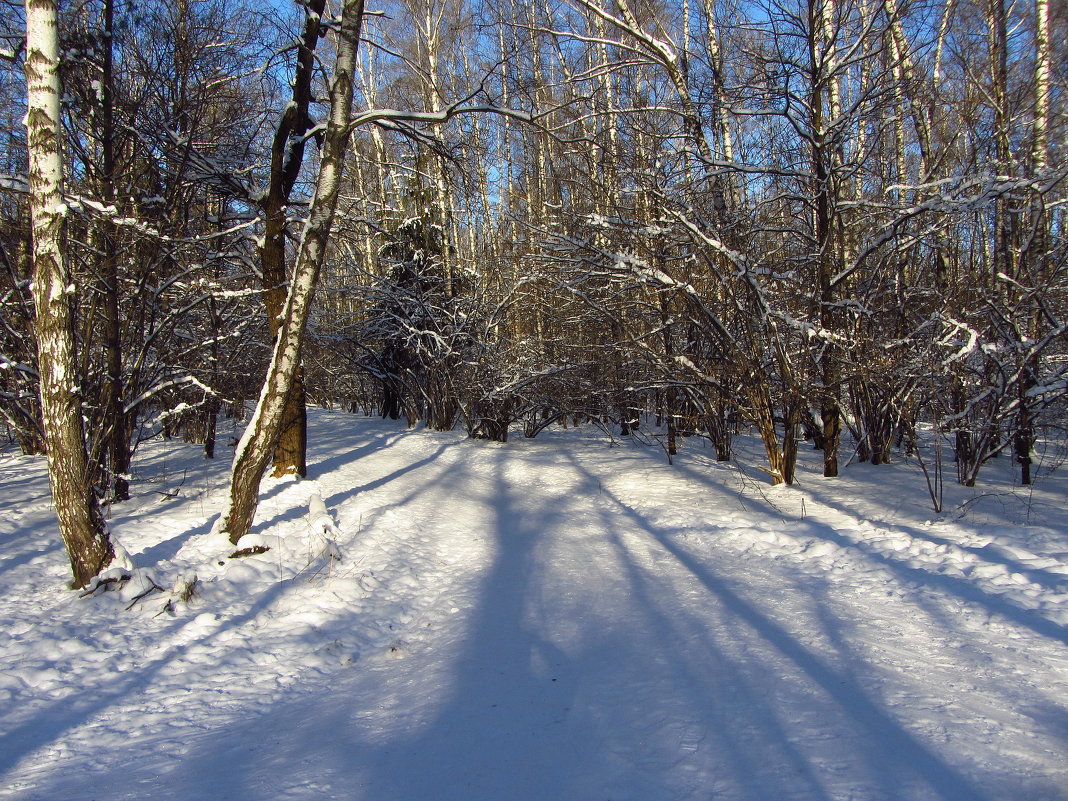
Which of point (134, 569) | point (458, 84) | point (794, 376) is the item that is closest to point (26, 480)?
point (134, 569)

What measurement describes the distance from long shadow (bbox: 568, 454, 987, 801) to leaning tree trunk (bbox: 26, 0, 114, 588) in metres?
4.75

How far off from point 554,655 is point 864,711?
1758 mm

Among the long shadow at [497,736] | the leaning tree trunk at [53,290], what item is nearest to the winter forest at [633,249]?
the leaning tree trunk at [53,290]

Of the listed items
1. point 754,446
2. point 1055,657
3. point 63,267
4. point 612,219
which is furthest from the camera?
point 754,446

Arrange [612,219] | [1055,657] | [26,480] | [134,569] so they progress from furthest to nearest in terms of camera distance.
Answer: [612,219], [26,480], [134,569], [1055,657]

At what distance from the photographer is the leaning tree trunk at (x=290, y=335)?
216 inches

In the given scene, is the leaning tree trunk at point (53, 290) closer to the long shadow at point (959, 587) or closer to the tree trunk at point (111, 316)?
the tree trunk at point (111, 316)

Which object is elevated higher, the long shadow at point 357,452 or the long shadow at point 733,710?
the long shadow at point 357,452

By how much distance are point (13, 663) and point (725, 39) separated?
10.6 metres

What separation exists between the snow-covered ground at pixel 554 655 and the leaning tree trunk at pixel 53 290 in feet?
2.47

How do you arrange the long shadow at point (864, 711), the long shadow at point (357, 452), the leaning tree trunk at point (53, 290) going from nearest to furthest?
the long shadow at point (864, 711) → the leaning tree trunk at point (53, 290) → the long shadow at point (357, 452)

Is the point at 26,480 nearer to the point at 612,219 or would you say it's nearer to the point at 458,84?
the point at 612,219

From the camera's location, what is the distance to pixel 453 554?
613cm

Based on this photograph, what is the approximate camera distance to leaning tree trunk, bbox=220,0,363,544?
5484 millimetres
